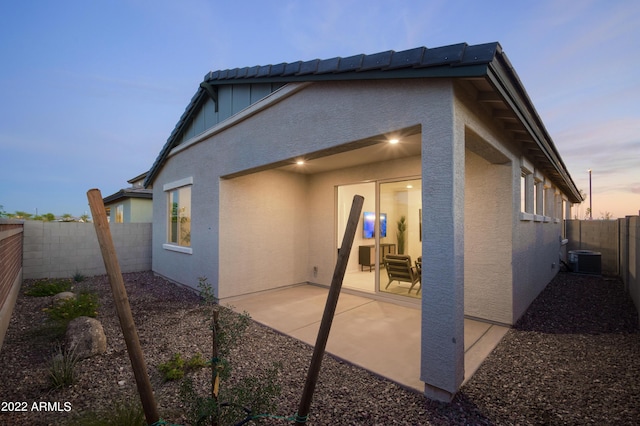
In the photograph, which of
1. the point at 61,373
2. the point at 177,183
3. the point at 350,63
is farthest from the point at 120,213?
the point at 350,63

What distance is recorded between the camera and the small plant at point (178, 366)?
326 cm

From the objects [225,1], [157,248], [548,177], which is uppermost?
[225,1]

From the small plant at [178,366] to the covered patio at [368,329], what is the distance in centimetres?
90

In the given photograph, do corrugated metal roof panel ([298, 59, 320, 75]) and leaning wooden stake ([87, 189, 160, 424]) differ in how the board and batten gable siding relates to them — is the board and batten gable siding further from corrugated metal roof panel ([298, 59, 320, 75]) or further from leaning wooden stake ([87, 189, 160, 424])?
leaning wooden stake ([87, 189, 160, 424])

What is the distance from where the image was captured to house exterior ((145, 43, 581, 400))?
2934 mm

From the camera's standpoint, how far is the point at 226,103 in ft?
21.9

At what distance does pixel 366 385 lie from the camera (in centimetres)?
313

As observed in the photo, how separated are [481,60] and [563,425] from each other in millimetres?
3445

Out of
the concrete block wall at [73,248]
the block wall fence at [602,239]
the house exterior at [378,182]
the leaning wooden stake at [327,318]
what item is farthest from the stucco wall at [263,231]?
the block wall fence at [602,239]

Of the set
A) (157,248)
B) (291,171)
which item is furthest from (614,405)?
(157,248)

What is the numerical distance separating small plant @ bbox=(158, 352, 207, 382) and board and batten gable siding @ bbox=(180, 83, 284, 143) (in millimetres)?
4697

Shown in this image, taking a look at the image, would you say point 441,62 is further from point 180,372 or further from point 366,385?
point 180,372

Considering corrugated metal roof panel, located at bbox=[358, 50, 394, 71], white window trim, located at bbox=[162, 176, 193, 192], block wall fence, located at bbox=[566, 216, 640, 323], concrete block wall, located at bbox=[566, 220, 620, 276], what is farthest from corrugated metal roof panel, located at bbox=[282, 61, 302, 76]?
concrete block wall, located at bbox=[566, 220, 620, 276]

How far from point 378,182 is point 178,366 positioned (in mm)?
5348
